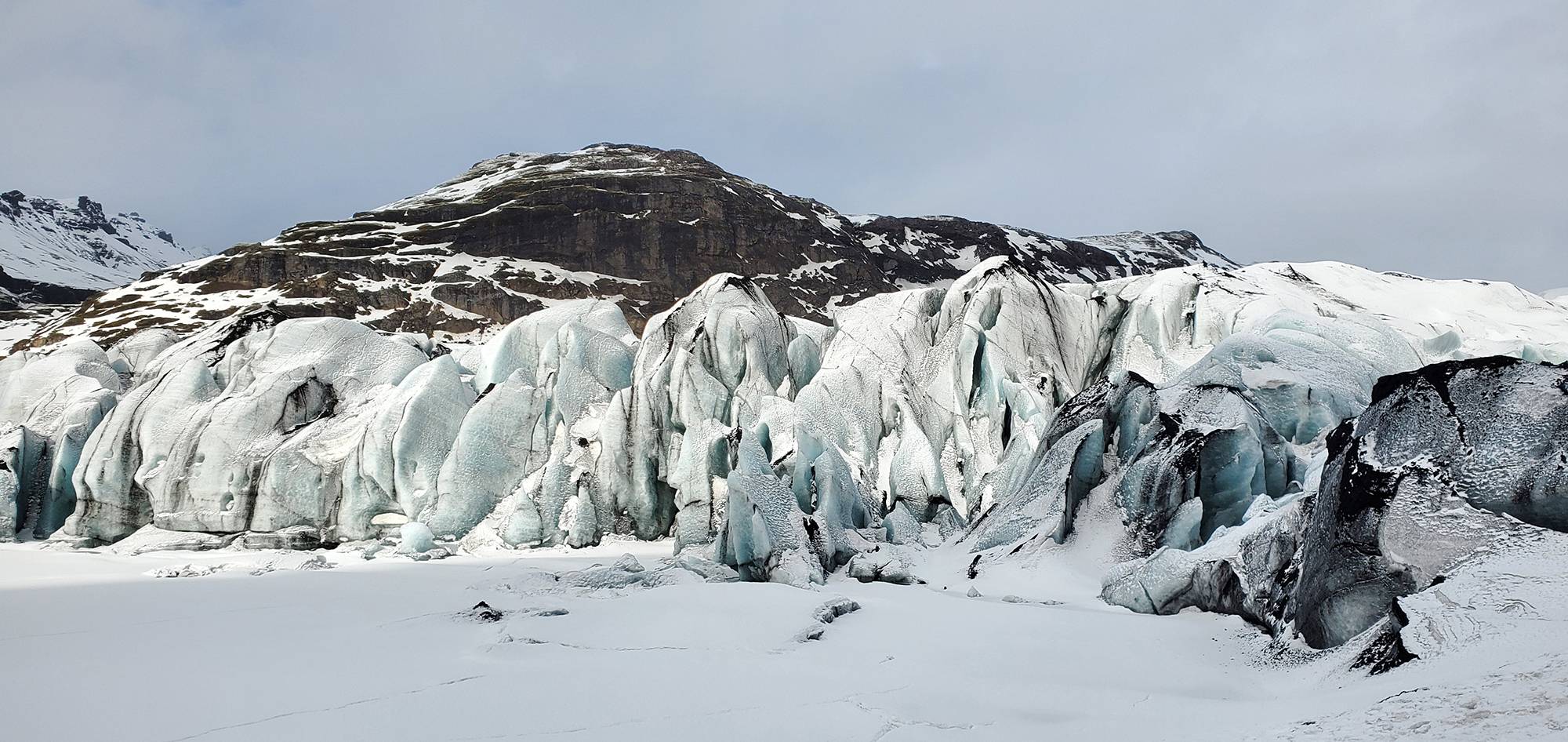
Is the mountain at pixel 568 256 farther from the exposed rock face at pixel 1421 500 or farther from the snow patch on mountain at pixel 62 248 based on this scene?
the snow patch on mountain at pixel 62 248

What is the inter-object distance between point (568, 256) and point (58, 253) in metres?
132

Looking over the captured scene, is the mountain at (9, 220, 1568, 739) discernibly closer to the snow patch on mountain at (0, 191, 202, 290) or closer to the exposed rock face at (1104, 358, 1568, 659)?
the exposed rock face at (1104, 358, 1568, 659)

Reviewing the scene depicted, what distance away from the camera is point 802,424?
18.5m

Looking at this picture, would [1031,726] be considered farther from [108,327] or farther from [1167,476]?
[108,327]

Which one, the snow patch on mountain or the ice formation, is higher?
the snow patch on mountain

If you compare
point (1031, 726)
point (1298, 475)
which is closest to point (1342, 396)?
point (1298, 475)

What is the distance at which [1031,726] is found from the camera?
5.83 meters

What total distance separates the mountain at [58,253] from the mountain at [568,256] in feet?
158

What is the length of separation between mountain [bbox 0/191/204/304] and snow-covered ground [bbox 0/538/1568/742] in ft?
386

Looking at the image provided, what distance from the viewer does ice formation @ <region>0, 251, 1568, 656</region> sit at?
12.9 metres

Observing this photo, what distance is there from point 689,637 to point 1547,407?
7.42 m

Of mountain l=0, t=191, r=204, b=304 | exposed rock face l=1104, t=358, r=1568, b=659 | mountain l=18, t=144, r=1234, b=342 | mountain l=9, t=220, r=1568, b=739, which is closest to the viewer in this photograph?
exposed rock face l=1104, t=358, r=1568, b=659

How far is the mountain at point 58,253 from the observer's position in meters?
107

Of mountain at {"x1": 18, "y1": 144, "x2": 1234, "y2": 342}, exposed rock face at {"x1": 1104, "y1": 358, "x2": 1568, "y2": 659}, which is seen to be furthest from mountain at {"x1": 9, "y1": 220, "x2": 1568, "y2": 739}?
mountain at {"x1": 18, "y1": 144, "x2": 1234, "y2": 342}
